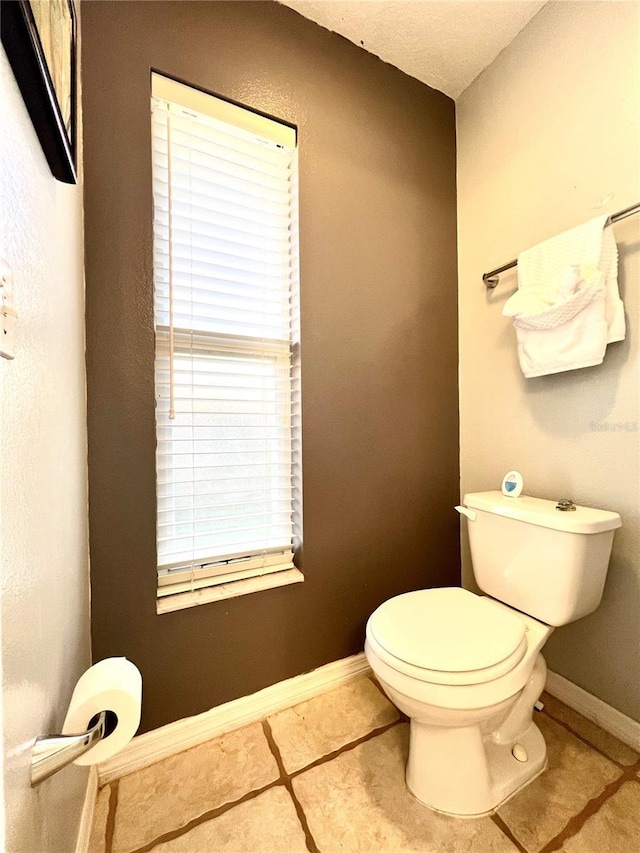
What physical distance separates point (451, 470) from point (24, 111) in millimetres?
1642

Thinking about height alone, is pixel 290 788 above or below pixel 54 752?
below

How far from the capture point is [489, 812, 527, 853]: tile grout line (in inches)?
32.0

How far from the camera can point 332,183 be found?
131 cm

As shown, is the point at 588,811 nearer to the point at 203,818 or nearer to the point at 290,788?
the point at 290,788

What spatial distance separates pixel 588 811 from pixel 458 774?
347mm

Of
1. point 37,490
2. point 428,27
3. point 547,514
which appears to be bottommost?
point 547,514

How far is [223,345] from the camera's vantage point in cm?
121

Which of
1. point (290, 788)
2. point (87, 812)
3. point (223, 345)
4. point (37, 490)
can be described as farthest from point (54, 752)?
point (223, 345)

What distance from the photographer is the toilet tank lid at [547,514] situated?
38.0 inches

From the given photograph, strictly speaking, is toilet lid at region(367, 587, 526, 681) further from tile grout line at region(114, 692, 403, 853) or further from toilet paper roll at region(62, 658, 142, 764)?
toilet paper roll at region(62, 658, 142, 764)

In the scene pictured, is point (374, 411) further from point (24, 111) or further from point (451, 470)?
point (24, 111)

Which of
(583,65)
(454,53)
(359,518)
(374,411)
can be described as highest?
(454,53)

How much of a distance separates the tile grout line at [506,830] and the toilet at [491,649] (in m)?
0.02

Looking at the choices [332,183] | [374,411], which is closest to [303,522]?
[374,411]
